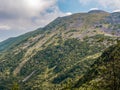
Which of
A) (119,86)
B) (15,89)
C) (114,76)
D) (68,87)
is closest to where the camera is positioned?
(114,76)

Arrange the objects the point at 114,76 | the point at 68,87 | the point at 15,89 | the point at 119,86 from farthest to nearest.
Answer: the point at 68,87 < the point at 15,89 < the point at 119,86 < the point at 114,76

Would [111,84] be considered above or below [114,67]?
below

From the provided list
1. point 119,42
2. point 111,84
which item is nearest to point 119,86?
point 111,84

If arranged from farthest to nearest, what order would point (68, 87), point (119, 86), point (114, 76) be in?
point (68, 87) → point (119, 86) → point (114, 76)

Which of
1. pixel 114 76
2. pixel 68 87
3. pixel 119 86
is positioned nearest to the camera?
pixel 114 76

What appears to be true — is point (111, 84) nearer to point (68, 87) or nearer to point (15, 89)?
point (15, 89)

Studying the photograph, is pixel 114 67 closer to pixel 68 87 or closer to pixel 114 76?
pixel 114 76

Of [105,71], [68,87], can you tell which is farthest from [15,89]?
[105,71]

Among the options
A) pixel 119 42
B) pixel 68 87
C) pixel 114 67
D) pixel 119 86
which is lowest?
pixel 68 87

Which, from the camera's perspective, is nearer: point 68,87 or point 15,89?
point 15,89
